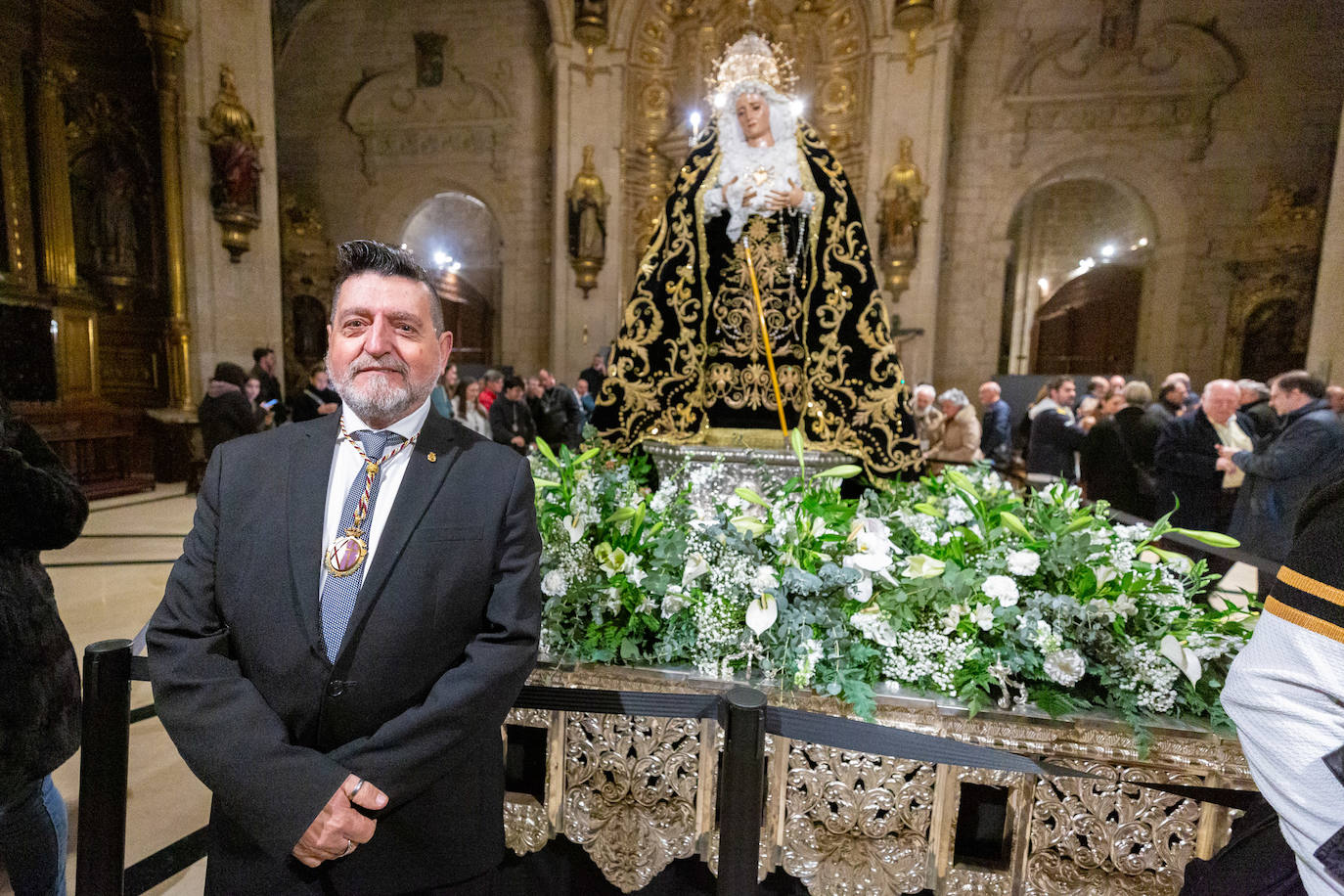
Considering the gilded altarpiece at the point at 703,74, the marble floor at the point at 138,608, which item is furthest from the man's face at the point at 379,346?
the gilded altarpiece at the point at 703,74

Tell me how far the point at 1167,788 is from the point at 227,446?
96.7 inches

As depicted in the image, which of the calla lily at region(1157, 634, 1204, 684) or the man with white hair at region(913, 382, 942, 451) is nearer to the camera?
the calla lily at region(1157, 634, 1204, 684)

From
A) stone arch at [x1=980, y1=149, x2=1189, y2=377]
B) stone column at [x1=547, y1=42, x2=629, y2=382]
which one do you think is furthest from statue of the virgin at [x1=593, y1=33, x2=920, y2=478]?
stone arch at [x1=980, y1=149, x2=1189, y2=377]

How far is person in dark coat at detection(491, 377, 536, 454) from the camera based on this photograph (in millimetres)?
7340

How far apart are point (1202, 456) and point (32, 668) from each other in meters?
6.41

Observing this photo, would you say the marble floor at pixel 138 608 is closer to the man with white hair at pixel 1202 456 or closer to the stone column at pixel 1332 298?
the man with white hair at pixel 1202 456

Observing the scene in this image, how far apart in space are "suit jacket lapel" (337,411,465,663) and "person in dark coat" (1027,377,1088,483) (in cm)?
645

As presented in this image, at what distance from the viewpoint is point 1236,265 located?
1050 centimetres

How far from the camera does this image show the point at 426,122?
12.4 m

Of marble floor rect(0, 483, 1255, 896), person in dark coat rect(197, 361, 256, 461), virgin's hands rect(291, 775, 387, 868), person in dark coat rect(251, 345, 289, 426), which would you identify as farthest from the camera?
person in dark coat rect(251, 345, 289, 426)

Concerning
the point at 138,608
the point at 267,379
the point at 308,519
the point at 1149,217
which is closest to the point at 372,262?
the point at 308,519

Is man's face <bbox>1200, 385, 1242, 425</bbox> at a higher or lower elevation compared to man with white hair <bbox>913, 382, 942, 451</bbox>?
higher

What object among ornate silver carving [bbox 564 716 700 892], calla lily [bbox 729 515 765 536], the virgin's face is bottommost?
ornate silver carving [bbox 564 716 700 892]

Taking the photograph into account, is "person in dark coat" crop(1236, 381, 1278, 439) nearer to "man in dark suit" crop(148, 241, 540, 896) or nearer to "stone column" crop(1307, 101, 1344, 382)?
"man in dark suit" crop(148, 241, 540, 896)
